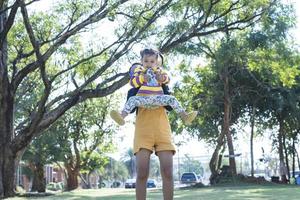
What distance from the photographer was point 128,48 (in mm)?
15625

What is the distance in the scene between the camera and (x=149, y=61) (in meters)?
4.70

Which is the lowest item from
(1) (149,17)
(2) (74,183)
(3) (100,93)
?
(2) (74,183)

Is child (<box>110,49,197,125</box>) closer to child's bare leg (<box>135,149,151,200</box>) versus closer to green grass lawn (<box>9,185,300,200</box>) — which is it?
child's bare leg (<box>135,149,151,200</box>)

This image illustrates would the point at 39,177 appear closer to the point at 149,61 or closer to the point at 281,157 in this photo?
the point at 281,157

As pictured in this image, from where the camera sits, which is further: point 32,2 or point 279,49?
point 279,49

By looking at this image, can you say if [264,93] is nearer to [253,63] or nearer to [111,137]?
[253,63]

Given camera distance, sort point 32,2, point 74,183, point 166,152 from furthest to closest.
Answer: point 74,183
point 32,2
point 166,152

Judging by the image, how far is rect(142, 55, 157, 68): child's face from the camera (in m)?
4.69

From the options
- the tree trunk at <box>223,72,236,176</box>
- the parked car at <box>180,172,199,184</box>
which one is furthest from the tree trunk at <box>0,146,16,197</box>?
→ the parked car at <box>180,172,199,184</box>

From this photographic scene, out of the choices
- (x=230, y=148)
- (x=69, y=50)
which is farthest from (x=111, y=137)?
(x=69, y=50)

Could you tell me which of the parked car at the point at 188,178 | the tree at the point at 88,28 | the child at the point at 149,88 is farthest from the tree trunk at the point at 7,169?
the parked car at the point at 188,178

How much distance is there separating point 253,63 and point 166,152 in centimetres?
1465

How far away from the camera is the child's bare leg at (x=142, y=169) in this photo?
14.5 ft

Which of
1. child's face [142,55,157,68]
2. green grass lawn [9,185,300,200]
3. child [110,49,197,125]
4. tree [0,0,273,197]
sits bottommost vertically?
green grass lawn [9,185,300,200]
